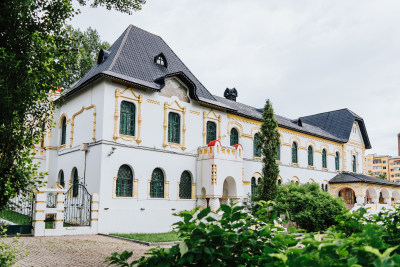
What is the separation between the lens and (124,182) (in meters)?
16.7

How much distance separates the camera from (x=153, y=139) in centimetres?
1805

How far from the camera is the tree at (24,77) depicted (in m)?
5.80

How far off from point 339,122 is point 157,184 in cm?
2398

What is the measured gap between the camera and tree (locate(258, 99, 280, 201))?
65.9 feet

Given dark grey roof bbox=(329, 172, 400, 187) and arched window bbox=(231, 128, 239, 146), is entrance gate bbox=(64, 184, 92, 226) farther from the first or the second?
dark grey roof bbox=(329, 172, 400, 187)

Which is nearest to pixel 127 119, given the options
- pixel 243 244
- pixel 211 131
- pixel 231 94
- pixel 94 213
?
pixel 94 213

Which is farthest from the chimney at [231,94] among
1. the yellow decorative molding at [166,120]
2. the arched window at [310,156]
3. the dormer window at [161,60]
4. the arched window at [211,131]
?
the yellow decorative molding at [166,120]

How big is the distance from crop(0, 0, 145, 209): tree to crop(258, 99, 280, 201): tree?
51.2ft

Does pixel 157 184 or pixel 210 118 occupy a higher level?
pixel 210 118

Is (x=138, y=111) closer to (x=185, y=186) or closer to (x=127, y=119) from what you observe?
(x=127, y=119)

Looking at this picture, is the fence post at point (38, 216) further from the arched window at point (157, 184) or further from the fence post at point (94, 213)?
the arched window at point (157, 184)

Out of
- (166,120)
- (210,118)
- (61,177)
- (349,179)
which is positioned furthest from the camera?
(349,179)

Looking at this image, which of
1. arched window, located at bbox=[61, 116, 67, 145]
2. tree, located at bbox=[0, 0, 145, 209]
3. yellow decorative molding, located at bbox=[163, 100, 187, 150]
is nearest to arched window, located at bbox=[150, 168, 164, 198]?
yellow decorative molding, located at bbox=[163, 100, 187, 150]

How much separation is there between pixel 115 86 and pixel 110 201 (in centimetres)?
561
